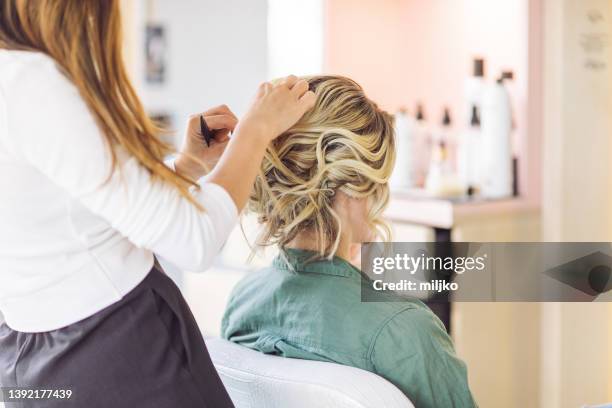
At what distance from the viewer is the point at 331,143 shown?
43.4 inches

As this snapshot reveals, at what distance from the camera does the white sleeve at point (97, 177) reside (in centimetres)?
75

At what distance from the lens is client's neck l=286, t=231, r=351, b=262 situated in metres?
1.14

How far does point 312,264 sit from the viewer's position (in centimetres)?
111

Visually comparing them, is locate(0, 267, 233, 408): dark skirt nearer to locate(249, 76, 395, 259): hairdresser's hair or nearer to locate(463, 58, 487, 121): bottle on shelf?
locate(249, 76, 395, 259): hairdresser's hair

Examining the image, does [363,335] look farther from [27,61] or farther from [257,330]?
[27,61]

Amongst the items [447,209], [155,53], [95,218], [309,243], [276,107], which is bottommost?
[447,209]

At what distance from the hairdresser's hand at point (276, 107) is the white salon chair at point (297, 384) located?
0.27 metres

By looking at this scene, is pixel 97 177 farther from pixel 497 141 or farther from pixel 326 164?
pixel 497 141

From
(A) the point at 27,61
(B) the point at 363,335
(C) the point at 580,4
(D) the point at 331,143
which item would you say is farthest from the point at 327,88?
(C) the point at 580,4

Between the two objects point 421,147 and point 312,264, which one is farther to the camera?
point 421,147

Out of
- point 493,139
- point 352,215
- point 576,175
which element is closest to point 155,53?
point 493,139

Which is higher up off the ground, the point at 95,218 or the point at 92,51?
the point at 92,51

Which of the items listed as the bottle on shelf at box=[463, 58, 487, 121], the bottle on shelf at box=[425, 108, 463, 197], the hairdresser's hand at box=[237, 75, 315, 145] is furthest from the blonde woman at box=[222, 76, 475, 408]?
the bottle on shelf at box=[463, 58, 487, 121]

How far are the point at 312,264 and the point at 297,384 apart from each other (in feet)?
0.75
